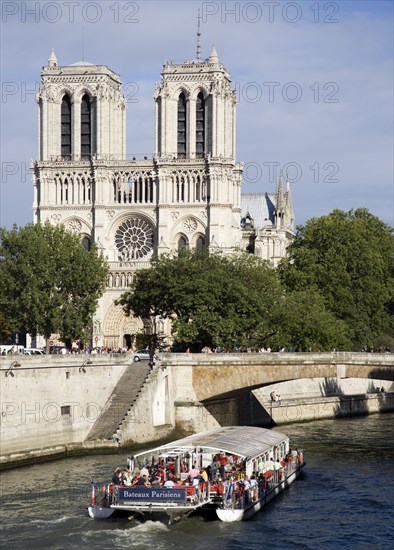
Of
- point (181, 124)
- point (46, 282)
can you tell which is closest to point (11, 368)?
point (46, 282)

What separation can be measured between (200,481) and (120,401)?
19.3 meters

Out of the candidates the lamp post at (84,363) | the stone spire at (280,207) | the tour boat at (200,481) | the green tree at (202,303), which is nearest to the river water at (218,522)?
the tour boat at (200,481)

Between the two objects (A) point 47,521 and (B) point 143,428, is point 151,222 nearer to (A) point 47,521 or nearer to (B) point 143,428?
(B) point 143,428

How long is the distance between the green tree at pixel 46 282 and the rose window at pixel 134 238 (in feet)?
107

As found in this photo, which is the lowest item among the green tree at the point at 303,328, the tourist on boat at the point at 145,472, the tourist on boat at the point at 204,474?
the tourist on boat at the point at 204,474

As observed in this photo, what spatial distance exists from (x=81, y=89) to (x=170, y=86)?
8.77 meters

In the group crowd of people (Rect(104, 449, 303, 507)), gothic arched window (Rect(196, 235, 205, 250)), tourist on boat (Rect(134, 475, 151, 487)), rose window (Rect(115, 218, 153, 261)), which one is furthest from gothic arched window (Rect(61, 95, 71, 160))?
tourist on boat (Rect(134, 475, 151, 487))

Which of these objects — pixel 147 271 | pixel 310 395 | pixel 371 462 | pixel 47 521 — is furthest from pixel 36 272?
pixel 47 521

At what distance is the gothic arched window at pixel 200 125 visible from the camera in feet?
405

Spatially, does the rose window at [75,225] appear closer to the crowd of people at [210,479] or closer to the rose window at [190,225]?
the rose window at [190,225]

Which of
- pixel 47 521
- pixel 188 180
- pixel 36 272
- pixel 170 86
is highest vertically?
pixel 170 86

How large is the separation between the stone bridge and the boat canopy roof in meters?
12.2

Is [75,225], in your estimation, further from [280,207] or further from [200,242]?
[280,207]

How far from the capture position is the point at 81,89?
125250 millimetres
